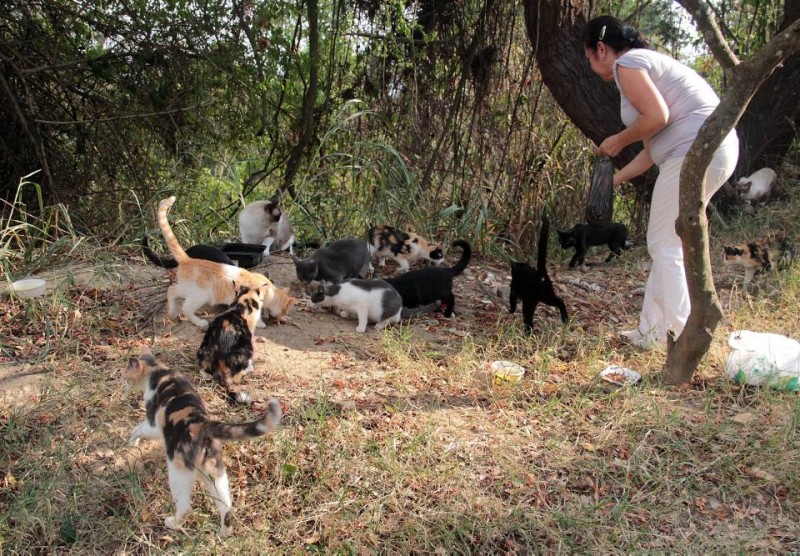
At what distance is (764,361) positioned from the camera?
4.33 meters

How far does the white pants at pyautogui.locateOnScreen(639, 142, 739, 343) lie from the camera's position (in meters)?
4.42

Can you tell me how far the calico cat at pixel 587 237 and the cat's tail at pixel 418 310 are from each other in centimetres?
226

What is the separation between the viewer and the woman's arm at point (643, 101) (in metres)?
4.16

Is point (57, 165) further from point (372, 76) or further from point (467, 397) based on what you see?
point (467, 397)

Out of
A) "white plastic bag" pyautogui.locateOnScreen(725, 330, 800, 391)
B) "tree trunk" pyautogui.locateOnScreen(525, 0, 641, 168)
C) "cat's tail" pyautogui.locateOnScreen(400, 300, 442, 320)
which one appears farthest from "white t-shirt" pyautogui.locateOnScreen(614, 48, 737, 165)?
"tree trunk" pyautogui.locateOnScreen(525, 0, 641, 168)

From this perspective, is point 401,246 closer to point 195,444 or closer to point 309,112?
point 309,112

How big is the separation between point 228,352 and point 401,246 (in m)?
2.73

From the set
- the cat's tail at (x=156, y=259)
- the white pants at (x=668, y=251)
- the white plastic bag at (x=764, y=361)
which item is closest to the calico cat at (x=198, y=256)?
the cat's tail at (x=156, y=259)

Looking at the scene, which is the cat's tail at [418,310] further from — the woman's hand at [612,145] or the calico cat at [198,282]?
the woman's hand at [612,145]

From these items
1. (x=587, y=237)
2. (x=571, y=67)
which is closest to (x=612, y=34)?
(x=571, y=67)

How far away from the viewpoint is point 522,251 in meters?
7.73

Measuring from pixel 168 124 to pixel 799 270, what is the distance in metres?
6.44

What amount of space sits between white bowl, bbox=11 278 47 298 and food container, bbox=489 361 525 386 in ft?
10.5

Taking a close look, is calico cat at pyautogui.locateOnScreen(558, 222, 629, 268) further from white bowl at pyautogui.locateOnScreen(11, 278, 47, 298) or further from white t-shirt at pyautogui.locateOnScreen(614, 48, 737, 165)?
white bowl at pyautogui.locateOnScreen(11, 278, 47, 298)
